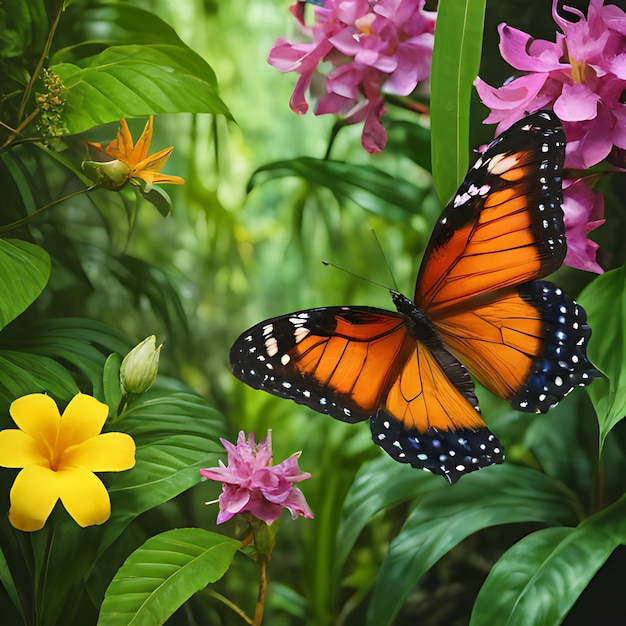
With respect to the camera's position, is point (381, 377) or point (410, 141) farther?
point (410, 141)

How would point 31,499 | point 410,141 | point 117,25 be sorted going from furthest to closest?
point 410,141, point 117,25, point 31,499

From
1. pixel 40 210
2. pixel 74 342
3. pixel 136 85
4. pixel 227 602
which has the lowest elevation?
pixel 227 602

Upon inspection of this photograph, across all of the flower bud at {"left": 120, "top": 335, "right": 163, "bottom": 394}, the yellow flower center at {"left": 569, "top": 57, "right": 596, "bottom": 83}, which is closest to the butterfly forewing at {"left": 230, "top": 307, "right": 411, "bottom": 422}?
the flower bud at {"left": 120, "top": 335, "right": 163, "bottom": 394}

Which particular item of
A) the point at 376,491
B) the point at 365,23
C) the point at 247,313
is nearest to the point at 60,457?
the point at 247,313

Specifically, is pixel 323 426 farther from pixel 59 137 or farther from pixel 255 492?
pixel 59 137

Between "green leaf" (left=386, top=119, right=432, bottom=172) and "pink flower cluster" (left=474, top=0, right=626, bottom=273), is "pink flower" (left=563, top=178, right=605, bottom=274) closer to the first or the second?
"pink flower cluster" (left=474, top=0, right=626, bottom=273)

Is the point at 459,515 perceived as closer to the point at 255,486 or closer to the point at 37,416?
the point at 255,486
